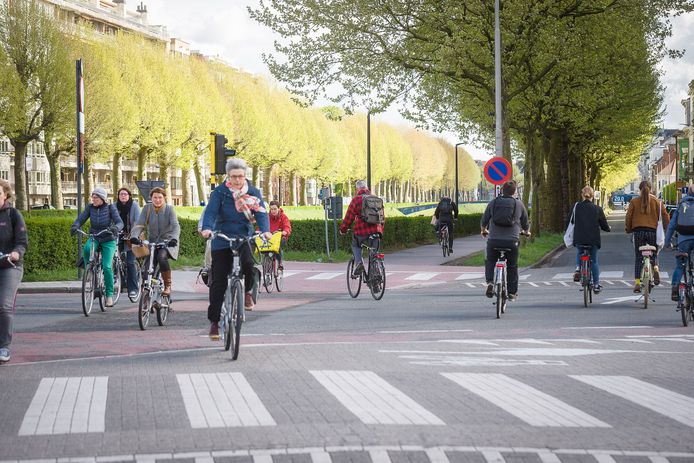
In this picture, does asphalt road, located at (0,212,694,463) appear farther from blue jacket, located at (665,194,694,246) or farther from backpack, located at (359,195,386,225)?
backpack, located at (359,195,386,225)

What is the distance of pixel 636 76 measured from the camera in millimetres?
45812

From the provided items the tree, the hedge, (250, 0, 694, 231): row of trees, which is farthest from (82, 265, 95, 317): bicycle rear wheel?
the tree

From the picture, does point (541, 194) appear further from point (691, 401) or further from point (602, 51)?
point (691, 401)

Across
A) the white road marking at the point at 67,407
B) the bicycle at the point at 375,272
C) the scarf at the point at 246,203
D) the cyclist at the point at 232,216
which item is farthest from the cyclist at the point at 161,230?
the white road marking at the point at 67,407

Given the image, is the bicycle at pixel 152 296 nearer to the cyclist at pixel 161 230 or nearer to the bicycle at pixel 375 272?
the cyclist at pixel 161 230

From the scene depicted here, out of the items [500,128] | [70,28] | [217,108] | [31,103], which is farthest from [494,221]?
[217,108]

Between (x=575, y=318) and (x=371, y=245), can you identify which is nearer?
(x=575, y=318)

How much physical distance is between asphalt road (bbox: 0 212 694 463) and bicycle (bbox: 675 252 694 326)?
296 mm

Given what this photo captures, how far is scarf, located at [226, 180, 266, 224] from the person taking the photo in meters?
10.8

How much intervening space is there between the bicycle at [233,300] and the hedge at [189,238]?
14110 mm

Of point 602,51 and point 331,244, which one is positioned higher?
point 602,51

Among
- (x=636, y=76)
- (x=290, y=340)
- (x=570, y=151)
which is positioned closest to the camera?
(x=290, y=340)

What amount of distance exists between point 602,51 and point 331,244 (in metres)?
10.9

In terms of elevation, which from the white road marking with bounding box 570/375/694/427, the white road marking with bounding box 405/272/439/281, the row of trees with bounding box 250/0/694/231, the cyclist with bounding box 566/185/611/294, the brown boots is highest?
the row of trees with bounding box 250/0/694/231
